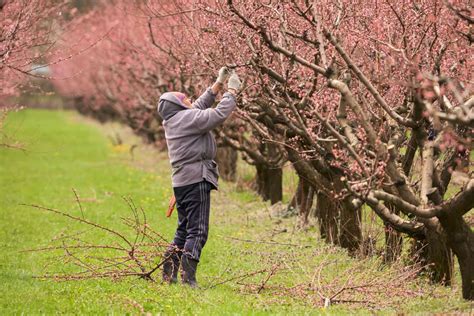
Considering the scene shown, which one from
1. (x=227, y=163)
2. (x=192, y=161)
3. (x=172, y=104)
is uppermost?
(x=172, y=104)

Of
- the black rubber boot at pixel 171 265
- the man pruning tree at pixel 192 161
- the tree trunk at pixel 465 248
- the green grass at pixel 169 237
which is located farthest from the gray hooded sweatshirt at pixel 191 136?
the tree trunk at pixel 465 248

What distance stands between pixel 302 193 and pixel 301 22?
16.1ft

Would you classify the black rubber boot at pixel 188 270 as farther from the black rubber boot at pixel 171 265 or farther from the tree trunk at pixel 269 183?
the tree trunk at pixel 269 183

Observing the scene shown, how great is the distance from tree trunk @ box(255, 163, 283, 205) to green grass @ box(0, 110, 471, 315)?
32cm

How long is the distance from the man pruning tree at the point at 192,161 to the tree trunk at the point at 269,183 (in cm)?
836

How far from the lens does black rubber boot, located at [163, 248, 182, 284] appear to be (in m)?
8.82

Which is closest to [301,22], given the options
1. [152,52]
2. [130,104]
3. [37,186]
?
[152,52]

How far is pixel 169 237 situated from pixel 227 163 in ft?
35.3

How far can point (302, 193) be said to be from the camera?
14992mm

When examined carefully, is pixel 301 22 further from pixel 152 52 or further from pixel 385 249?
pixel 152 52

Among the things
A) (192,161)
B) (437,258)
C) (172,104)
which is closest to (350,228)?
(437,258)

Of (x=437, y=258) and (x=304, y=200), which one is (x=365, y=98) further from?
(x=304, y=200)

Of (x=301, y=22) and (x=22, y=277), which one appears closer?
(x=22, y=277)

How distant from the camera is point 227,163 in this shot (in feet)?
78.0
